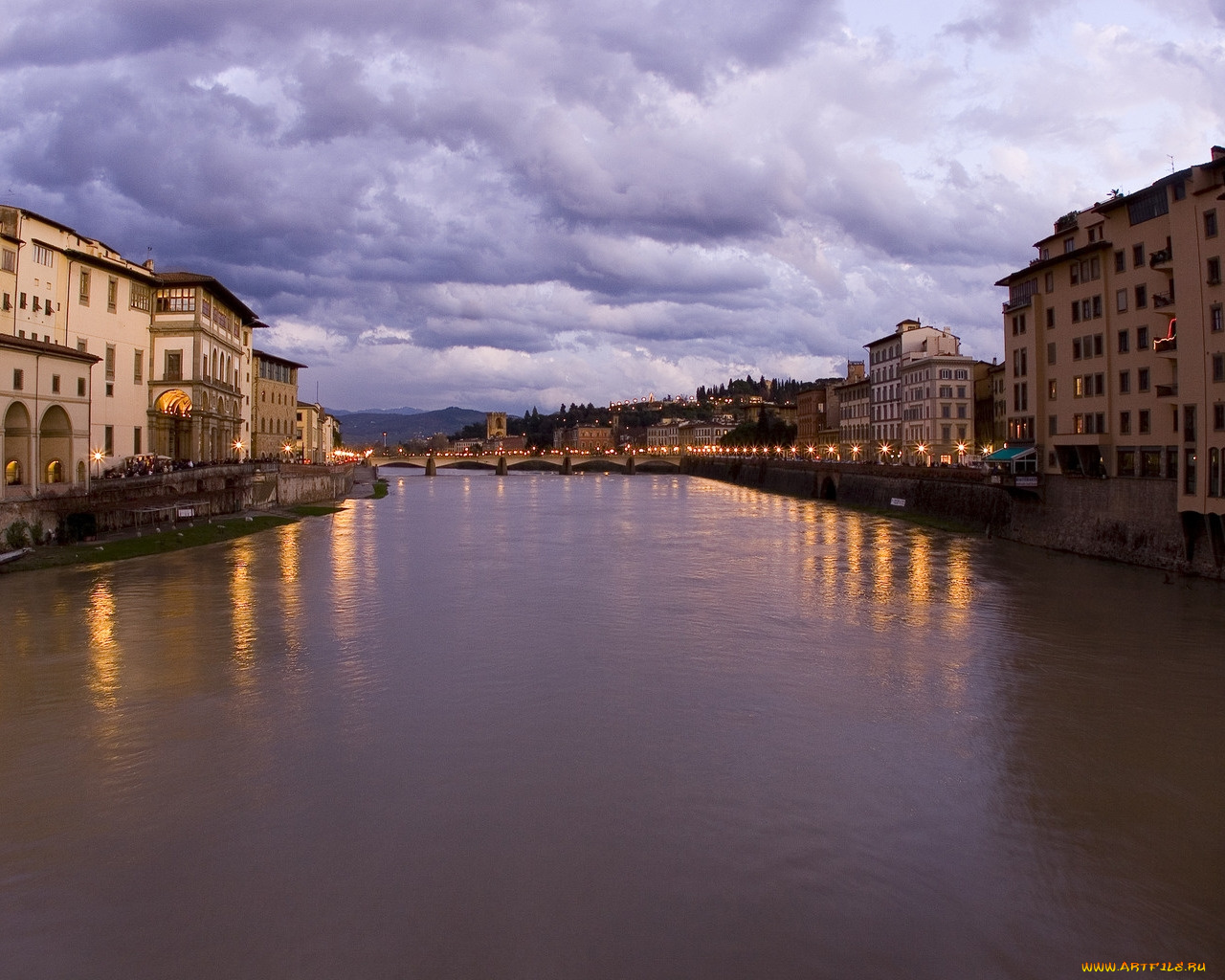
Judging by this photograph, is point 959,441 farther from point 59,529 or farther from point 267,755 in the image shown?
point 267,755

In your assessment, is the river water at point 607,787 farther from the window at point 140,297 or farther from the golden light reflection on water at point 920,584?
the window at point 140,297

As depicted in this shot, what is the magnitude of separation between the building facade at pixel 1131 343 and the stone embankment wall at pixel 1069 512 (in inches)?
29.7

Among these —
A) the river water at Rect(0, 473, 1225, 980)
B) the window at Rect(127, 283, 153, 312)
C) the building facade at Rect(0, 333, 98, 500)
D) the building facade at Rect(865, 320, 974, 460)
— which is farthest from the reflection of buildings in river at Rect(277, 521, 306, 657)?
the building facade at Rect(865, 320, 974, 460)

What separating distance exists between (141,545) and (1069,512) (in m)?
33.8

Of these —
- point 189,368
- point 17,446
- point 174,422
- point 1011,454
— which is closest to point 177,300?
point 189,368

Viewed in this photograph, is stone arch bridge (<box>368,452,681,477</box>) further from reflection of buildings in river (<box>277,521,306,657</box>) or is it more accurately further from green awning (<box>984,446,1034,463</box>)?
green awning (<box>984,446,1034,463</box>)

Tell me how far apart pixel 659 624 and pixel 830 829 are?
11.2 m

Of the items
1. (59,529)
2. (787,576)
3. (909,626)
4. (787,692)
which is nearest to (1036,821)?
(787,692)

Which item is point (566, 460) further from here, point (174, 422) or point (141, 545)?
point (141, 545)

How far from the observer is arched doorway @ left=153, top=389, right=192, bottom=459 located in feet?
160

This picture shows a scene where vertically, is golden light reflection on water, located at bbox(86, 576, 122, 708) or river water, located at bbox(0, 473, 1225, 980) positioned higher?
golden light reflection on water, located at bbox(86, 576, 122, 708)

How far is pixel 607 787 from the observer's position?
36.4ft

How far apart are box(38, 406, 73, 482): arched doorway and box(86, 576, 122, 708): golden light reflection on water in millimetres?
11303

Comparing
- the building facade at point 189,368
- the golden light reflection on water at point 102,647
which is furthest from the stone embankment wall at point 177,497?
the golden light reflection on water at point 102,647
